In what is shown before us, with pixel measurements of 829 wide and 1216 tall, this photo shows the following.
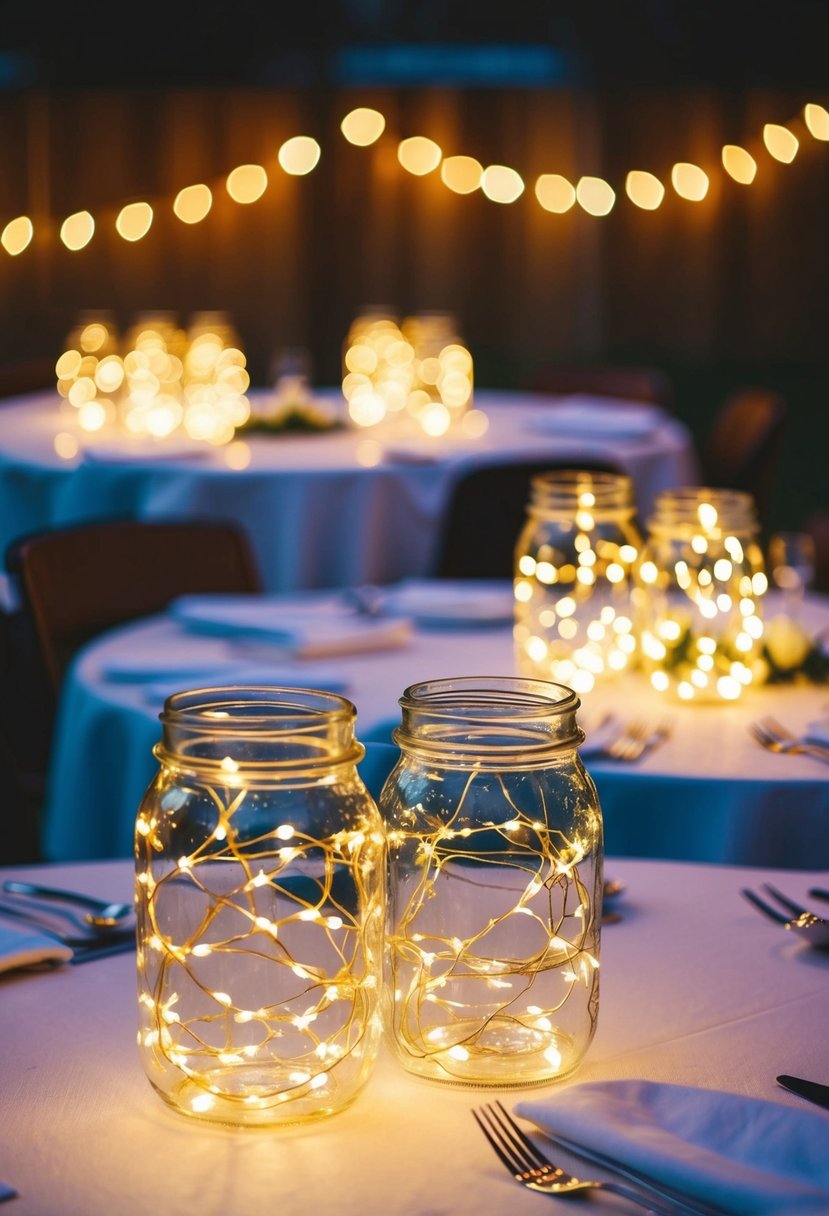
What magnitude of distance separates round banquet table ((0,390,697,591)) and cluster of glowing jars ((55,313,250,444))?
0.72 ft

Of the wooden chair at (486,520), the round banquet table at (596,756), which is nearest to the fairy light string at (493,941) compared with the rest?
the round banquet table at (596,756)

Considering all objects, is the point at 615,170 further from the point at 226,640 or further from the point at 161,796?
the point at 161,796

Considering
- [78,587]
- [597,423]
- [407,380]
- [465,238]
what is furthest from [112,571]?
[465,238]

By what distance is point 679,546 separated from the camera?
2123 mm

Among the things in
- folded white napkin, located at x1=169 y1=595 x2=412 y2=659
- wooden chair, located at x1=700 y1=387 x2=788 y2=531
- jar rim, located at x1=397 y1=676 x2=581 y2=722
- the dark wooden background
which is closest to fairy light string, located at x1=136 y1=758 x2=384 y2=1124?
jar rim, located at x1=397 y1=676 x2=581 y2=722

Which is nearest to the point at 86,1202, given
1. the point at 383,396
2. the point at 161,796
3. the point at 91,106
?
the point at 161,796

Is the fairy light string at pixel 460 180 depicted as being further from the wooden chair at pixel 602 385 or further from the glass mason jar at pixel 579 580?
the glass mason jar at pixel 579 580

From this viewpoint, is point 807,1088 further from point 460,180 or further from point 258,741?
point 460,180

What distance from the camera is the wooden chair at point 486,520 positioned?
145 inches

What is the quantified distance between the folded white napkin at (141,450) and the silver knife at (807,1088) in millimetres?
3456

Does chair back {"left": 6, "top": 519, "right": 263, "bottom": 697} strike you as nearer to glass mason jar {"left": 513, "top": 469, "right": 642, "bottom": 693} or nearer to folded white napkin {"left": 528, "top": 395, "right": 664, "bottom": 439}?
→ glass mason jar {"left": 513, "top": 469, "right": 642, "bottom": 693}

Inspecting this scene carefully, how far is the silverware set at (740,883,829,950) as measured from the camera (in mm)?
1288

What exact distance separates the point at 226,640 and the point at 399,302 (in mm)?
5786

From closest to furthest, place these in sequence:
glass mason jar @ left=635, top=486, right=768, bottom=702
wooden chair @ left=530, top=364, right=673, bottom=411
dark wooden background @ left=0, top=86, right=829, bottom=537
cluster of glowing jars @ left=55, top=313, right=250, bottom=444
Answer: glass mason jar @ left=635, top=486, right=768, bottom=702
cluster of glowing jars @ left=55, top=313, right=250, bottom=444
wooden chair @ left=530, top=364, right=673, bottom=411
dark wooden background @ left=0, top=86, right=829, bottom=537
